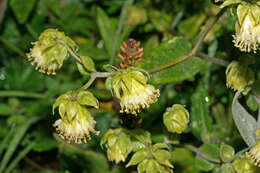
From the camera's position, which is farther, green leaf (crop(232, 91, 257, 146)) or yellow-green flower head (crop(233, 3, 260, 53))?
green leaf (crop(232, 91, 257, 146))

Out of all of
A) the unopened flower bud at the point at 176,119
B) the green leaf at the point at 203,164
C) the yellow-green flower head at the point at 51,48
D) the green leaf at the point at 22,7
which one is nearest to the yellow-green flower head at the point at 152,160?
the unopened flower bud at the point at 176,119

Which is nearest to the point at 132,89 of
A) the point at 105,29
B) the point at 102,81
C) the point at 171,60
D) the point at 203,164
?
the point at 171,60

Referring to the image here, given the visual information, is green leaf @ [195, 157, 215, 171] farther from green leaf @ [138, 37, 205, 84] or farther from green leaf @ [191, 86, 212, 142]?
green leaf @ [138, 37, 205, 84]

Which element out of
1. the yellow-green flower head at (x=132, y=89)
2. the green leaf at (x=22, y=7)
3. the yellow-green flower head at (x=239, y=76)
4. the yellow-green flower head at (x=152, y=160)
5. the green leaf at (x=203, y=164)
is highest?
the green leaf at (x=22, y=7)

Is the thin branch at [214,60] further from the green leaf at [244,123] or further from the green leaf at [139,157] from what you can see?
the green leaf at [139,157]

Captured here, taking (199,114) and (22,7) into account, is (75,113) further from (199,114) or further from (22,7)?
(22,7)

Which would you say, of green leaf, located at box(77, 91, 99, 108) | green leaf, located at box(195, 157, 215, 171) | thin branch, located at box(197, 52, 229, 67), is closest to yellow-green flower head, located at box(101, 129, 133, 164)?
green leaf, located at box(77, 91, 99, 108)

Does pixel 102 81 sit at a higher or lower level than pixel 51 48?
lower
